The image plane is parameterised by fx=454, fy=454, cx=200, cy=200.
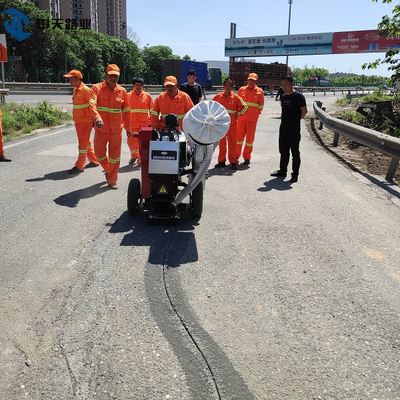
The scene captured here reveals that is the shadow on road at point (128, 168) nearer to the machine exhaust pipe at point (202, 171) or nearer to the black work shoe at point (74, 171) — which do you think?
the black work shoe at point (74, 171)

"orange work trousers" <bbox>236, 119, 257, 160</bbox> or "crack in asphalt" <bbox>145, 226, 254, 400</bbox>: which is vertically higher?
"orange work trousers" <bbox>236, 119, 257, 160</bbox>

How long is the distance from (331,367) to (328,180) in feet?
19.0

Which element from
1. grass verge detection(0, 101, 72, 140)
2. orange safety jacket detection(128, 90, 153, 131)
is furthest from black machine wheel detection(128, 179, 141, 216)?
grass verge detection(0, 101, 72, 140)

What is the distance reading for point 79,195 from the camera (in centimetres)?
669

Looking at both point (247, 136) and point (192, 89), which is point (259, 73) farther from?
point (192, 89)

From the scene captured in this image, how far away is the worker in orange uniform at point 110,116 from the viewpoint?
23.4 feet

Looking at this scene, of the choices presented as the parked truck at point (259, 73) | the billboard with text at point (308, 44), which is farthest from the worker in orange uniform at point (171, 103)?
the billboard with text at point (308, 44)

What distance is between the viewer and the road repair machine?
5145 millimetres

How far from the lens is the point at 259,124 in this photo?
1778cm

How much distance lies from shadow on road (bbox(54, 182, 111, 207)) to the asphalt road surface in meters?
0.05

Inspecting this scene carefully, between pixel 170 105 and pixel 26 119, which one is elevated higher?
pixel 170 105

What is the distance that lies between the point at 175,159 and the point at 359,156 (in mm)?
7174

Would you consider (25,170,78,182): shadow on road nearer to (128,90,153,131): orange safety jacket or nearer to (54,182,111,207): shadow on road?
(54,182,111,207): shadow on road

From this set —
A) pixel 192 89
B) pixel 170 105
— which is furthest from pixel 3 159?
pixel 192 89
